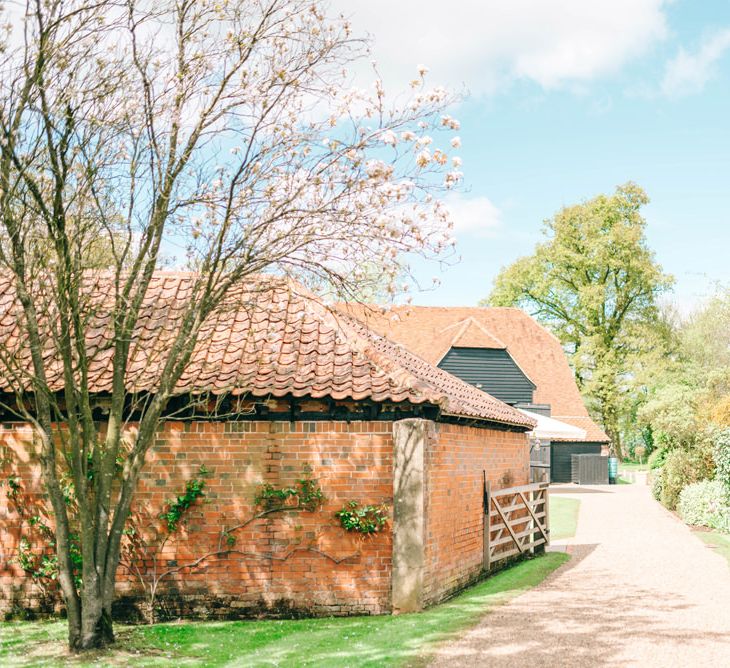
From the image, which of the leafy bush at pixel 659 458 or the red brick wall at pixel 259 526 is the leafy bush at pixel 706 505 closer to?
the leafy bush at pixel 659 458

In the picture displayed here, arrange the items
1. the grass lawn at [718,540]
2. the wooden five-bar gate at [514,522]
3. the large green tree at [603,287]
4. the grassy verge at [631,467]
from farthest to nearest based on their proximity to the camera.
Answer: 1. the grassy verge at [631,467]
2. the large green tree at [603,287]
3. the grass lawn at [718,540]
4. the wooden five-bar gate at [514,522]

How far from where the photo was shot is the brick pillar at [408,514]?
33.0 ft

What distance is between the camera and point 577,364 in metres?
49.8

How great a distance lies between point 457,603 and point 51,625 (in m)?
5.14

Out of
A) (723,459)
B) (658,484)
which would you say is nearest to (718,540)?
(723,459)

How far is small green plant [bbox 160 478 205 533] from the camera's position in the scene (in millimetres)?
10234

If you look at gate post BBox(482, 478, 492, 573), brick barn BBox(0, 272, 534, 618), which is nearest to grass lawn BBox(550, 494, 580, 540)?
gate post BBox(482, 478, 492, 573)

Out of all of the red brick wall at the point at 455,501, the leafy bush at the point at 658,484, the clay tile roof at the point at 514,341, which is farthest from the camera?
the clay tile roof at the point at 514,341

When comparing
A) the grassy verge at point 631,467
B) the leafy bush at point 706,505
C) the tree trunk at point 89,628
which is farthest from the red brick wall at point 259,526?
the grassy verge at point 631,467

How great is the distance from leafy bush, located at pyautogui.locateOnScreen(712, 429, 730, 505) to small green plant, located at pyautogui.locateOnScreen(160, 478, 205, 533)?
45.6ft

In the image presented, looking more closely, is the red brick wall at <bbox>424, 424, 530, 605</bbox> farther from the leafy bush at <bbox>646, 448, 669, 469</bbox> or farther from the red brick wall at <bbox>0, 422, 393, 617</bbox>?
the leafy bush at <bbox>646, 448, 669, 469</bbox>

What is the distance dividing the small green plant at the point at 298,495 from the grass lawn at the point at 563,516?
10.3 m

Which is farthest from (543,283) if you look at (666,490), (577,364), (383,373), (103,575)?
(103,575)

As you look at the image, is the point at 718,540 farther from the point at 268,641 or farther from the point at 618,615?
the point at 268,641
